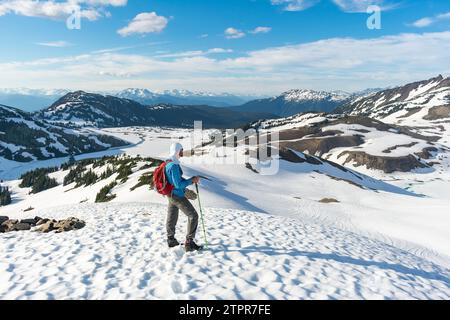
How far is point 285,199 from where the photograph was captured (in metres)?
52.9

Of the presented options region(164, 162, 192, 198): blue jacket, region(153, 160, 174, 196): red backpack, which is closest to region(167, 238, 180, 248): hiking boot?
region(153, 160, 174, 196): red backpack

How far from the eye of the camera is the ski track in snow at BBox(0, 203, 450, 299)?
36.4 ft

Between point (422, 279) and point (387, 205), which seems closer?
point (422, 279)

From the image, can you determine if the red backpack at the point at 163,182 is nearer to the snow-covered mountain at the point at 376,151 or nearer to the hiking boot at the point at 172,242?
the hiking boot at the point at 172,242

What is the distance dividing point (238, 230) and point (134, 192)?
2834cm

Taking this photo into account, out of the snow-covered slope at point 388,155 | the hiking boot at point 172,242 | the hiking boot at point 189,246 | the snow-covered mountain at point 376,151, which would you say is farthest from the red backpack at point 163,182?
the snow-covered mountain at point 376,151

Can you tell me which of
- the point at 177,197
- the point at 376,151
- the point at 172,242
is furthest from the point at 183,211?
the point at 376,151

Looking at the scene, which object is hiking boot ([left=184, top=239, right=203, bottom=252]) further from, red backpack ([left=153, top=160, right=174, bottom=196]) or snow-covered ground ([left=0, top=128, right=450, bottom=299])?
red backpack ([left=153, top=160, right=174, bottom=196])

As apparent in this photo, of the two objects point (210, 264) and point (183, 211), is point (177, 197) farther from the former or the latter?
point (210, 264)

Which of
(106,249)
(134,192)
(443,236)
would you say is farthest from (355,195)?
(106,249)

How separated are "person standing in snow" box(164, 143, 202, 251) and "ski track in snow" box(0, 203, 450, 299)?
65 centimetres

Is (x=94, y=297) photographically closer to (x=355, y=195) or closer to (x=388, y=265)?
(x=388, y=265)

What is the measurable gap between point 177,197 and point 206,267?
2.88 meters

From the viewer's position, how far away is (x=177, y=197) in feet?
45.7
